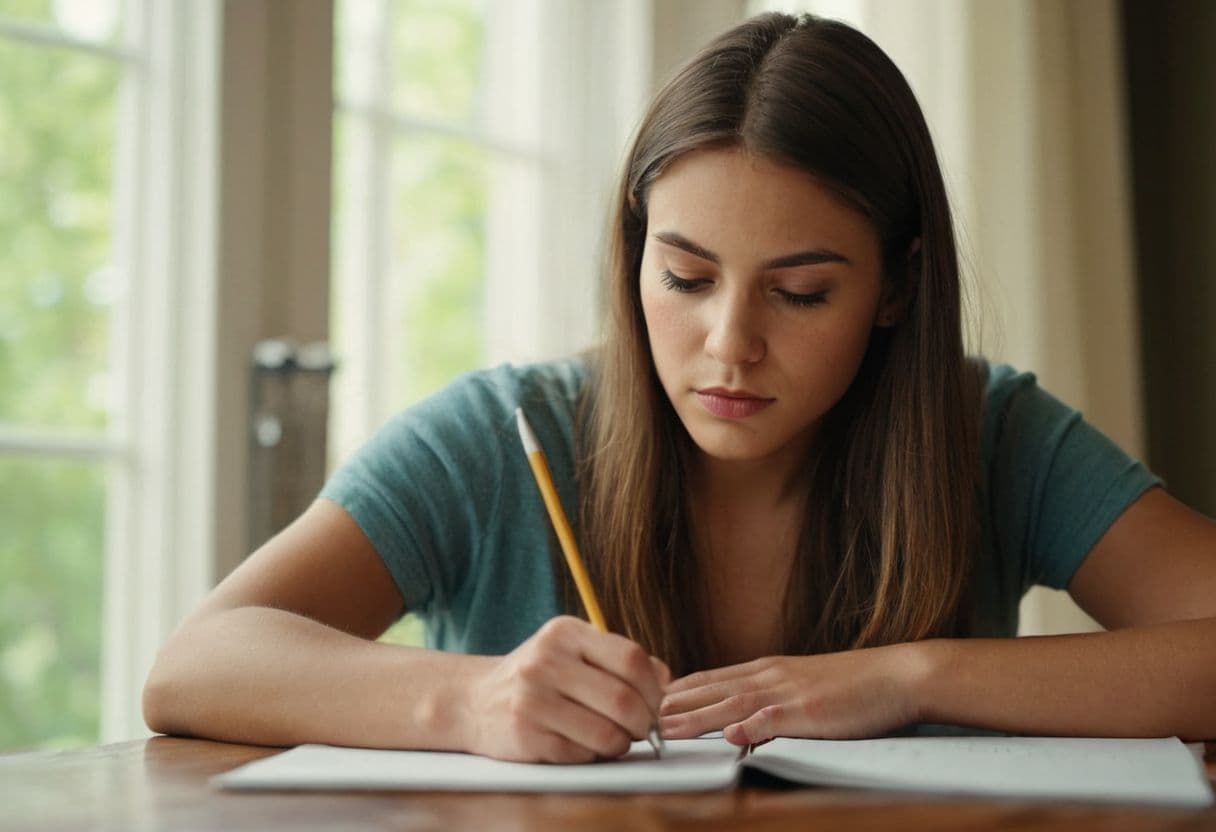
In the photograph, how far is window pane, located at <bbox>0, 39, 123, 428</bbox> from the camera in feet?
5.83

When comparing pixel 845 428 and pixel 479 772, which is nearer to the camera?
pixel 479 772

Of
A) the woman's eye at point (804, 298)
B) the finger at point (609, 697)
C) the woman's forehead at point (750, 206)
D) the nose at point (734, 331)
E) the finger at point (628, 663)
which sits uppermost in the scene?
the woman's forehead at point (750, 206)

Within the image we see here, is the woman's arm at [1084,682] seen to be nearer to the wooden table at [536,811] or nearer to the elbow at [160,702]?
the wooden table at [536,811]

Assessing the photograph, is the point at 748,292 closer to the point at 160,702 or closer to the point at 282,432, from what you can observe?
the point at 160,702

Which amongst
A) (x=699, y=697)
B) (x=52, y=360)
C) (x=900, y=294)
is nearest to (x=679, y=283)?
(x=900, y=294)

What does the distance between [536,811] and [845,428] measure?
81 cm

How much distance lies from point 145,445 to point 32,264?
11.2 inches

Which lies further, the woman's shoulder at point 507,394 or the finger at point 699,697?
the woman's shoulder at point 507,394

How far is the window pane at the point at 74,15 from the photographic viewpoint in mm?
1779

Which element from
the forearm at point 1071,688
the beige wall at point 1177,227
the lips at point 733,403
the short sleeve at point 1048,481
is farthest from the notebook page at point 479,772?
the beige wall at point 1177,227

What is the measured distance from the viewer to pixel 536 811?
2.45ft

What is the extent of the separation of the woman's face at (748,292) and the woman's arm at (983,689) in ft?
0.85

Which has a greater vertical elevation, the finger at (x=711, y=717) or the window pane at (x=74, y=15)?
the window pane at (x=74, y=15)

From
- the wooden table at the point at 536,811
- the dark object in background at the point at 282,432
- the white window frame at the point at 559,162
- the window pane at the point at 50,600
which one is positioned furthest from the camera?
the white window frame at the point at 559,162
